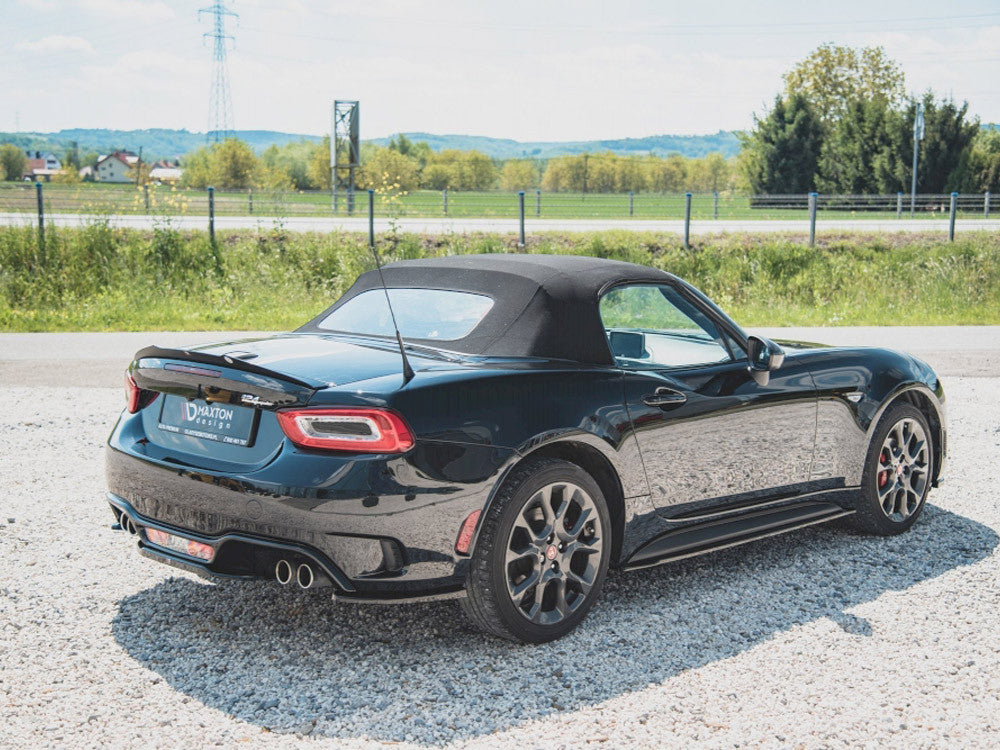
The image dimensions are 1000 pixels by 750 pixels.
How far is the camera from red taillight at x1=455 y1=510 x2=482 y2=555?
12.5 feet

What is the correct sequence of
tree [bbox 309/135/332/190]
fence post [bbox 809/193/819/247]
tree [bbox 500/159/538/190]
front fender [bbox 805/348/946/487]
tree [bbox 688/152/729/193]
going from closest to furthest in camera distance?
front fender [bbox 805/348/946/487]
fence post [bbox 809/193/819/247]
tree [bbox 309/135/332/190]
tree [bbox 688/152/729/193]
tree [bbox 500/159/538/190]

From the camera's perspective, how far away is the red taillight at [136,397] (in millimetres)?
4355

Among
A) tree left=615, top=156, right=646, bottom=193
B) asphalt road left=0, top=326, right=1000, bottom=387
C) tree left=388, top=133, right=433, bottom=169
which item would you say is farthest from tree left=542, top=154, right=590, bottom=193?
asphalt road left=0, top=326, right=1000, bottom=387

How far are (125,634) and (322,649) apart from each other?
0.78 metres

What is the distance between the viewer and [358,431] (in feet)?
12.2

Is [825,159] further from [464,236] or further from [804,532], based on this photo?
[804,532]

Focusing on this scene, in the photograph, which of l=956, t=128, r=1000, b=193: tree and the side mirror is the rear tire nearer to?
the side mirror

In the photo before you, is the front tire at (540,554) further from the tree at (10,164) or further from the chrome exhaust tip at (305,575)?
the tree at (10,164)

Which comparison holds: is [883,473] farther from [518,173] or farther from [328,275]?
[518,173]

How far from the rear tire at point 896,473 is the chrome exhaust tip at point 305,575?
2.98 metres

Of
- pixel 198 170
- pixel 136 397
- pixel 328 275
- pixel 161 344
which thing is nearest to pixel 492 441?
pixel 136 397

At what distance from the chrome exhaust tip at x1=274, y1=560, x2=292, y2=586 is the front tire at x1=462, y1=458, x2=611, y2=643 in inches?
24.6

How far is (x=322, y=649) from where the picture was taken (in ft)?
13.4

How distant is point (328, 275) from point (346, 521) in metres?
18.1
